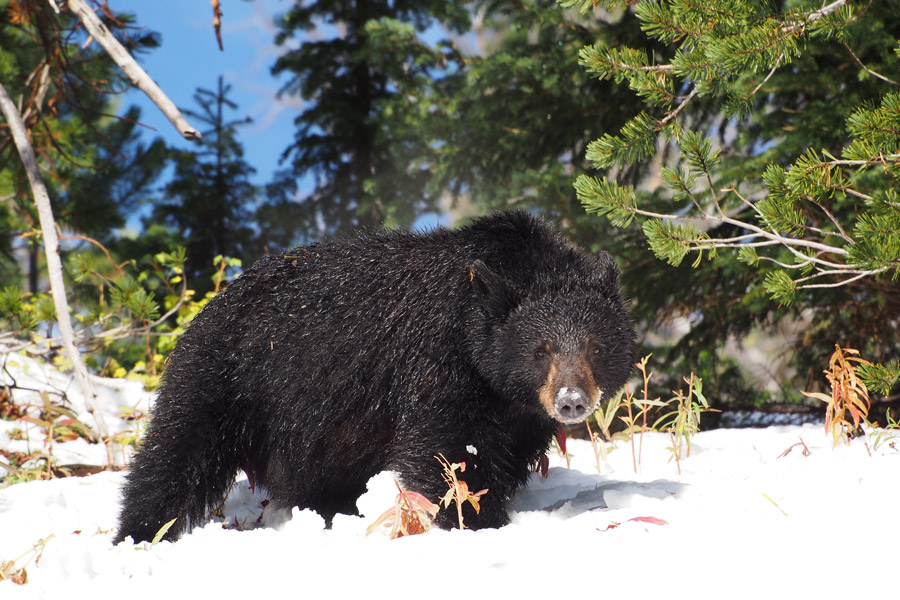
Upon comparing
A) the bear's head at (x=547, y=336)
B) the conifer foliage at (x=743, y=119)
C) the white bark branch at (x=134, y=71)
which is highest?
the white bark branch at (x=134, y=71)

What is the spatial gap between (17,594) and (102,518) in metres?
1.59

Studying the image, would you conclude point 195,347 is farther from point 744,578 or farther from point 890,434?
point 890,434

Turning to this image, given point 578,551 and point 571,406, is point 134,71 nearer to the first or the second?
point 571,406

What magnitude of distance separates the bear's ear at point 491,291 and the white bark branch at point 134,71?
4.95ft

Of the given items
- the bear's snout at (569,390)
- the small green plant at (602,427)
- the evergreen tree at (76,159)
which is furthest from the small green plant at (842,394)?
the evergreen tree at (76,159)

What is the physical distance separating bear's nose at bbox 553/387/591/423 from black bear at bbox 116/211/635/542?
0.08m

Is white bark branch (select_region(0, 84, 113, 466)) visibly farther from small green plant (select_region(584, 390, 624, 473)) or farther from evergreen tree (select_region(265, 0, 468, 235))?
evergreen tree (select_region(265, 0, 468, 235))

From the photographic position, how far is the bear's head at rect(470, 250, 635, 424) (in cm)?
340

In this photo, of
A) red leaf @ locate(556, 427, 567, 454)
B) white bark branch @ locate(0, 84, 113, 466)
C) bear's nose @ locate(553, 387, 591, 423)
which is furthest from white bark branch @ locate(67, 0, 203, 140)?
red leaf @ locate(556, 427, 567, 454)

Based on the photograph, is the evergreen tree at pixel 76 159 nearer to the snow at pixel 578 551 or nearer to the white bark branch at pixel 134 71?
the white bark branch at pixel 134 71

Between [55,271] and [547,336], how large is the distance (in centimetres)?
358

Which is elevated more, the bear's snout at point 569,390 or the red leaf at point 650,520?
the bear's snout at point 569,390

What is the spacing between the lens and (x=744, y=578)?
2.26 metres

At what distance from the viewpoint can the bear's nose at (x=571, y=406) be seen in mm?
3174
